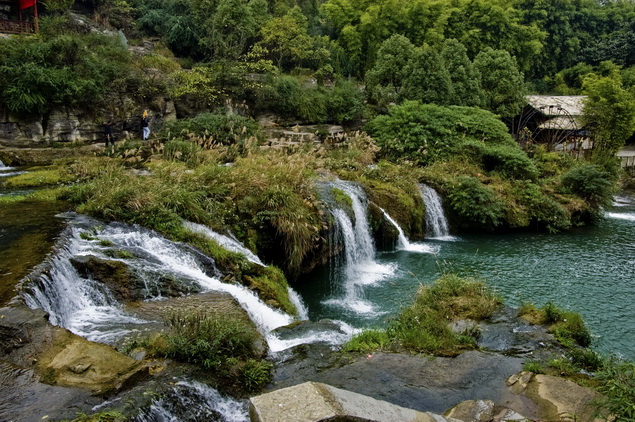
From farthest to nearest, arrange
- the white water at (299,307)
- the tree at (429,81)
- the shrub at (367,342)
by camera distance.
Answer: the tree at (429,81) → the white water at (299,307) → the shrub at (367,342)

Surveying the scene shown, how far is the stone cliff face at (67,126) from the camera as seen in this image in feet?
50.5

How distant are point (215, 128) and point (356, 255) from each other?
7642mm

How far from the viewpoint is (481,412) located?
4.68 m

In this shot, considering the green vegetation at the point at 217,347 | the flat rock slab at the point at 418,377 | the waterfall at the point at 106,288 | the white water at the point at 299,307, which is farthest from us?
the white water at the point at 299,307

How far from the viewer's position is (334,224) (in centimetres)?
1135

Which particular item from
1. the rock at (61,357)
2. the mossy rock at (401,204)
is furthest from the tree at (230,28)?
the rock at (61,357)

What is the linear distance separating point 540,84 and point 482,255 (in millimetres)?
30783

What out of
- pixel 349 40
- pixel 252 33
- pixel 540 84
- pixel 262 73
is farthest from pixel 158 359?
pixel 540 84

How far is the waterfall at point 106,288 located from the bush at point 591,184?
1328 cm

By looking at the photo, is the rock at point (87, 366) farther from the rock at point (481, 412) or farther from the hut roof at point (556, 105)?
the hut roof at point (556, 105)

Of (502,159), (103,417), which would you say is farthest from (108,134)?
(103,417)

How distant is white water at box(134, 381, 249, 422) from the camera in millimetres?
Answer: 4108

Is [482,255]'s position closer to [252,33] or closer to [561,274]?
[561,274]

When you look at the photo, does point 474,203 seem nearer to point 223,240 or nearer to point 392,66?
point 223,240
